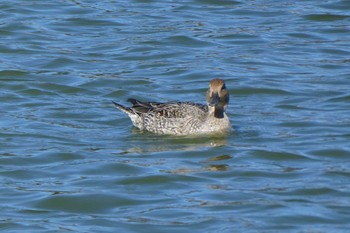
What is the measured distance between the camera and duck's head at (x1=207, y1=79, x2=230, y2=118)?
14.8 metres

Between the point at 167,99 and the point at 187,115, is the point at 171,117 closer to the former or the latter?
the point at 187,115

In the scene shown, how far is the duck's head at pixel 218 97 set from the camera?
14789mm

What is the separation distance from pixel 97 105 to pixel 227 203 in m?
4.82

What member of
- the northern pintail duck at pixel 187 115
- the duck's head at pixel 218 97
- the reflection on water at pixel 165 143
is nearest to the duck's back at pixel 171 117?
the northern pintail duck at pixel 187 115

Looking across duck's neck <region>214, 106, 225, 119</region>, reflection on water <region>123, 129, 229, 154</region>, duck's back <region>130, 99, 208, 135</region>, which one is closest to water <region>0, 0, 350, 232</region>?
reflection on water <region>123, 129, 229, 154</region>

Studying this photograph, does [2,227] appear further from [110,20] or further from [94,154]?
[110,20]

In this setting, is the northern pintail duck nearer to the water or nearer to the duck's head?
the duck's head

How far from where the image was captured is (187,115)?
15.1m

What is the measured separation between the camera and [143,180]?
1282cm

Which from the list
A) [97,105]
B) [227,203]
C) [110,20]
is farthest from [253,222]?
[110,20]

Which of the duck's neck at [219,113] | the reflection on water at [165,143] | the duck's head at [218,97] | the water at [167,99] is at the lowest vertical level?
the reflection on water at [165,143]

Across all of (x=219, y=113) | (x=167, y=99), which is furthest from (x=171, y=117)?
(x=167, y=99)

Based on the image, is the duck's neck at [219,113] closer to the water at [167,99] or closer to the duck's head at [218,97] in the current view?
the duck's head at [218,97]

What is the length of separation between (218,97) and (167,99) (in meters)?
2.08
